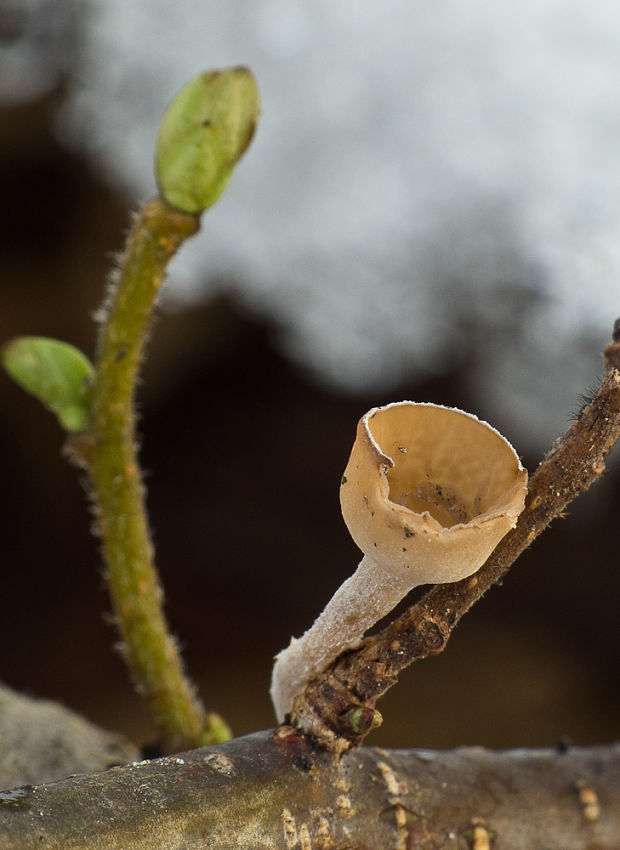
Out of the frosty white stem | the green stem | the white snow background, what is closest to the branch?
the frosty white stem

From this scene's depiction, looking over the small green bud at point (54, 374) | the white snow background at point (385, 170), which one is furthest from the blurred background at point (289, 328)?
the small green bud at point (54, 374)

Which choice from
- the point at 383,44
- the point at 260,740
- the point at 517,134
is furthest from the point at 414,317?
the point at 260,740

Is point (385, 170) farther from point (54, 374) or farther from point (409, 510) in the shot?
point (409, 510)

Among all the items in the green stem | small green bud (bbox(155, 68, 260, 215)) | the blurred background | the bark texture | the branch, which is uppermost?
the blurred background

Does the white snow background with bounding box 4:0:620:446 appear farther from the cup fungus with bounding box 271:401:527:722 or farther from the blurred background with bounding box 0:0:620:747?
the cup fungus with bounding box 271:401:527:722

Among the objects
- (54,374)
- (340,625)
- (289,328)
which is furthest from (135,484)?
(289,328)

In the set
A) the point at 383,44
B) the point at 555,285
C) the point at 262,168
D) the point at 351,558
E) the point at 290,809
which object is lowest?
the point at 290,809

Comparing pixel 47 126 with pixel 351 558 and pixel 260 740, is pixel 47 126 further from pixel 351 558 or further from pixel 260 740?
pixel 260 740
